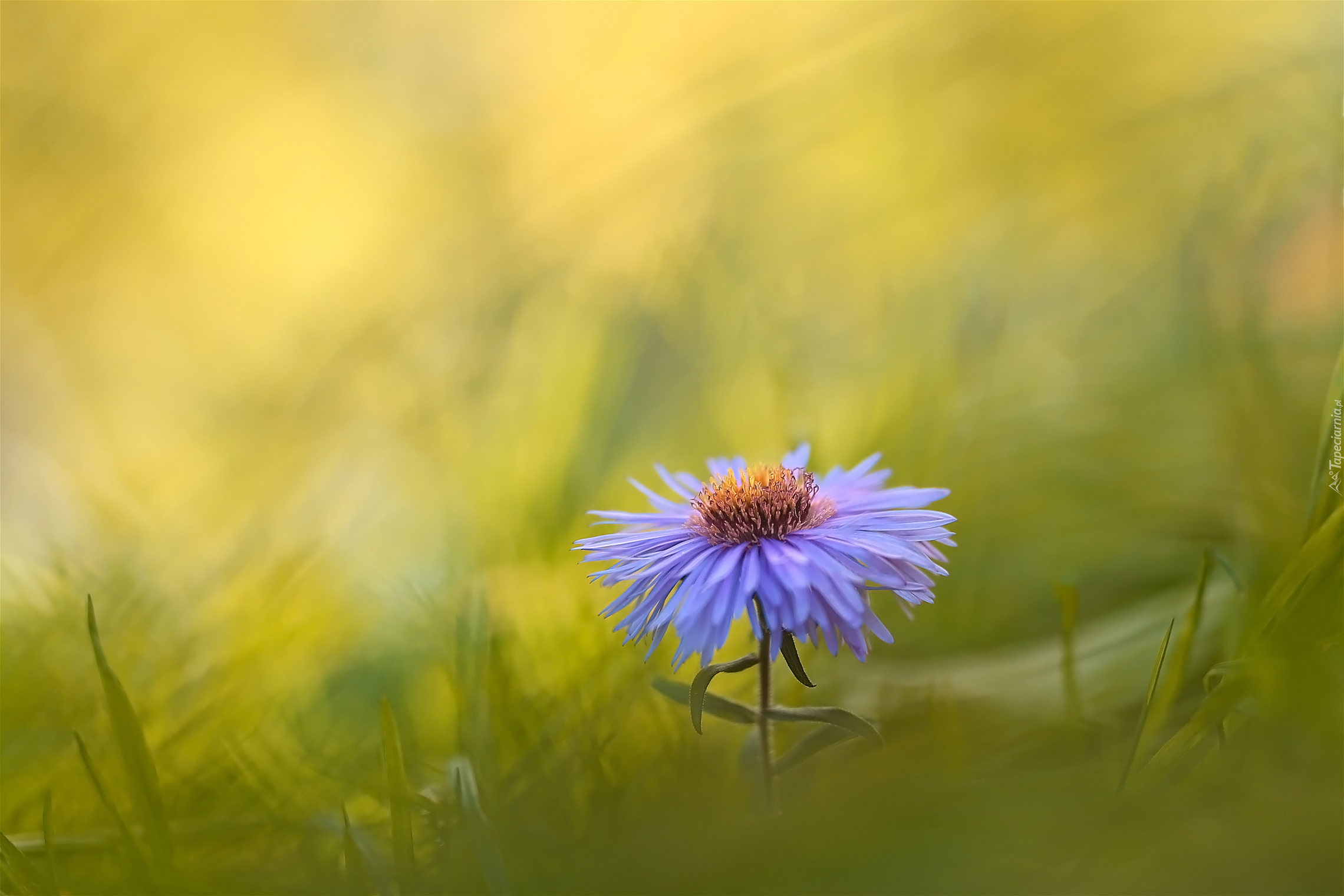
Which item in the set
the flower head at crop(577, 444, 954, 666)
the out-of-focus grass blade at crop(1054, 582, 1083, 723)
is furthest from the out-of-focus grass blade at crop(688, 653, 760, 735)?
the out-of-focus grass blade at crop(1054, 582, 1083, 723)

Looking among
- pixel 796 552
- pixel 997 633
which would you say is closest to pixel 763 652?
pixel 796 552

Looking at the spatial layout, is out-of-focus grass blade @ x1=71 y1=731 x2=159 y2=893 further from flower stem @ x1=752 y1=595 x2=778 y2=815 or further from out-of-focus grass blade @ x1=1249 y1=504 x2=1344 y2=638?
out-of-focus grass blade @ x1=1249 y1=504 x2=1344 y2=638

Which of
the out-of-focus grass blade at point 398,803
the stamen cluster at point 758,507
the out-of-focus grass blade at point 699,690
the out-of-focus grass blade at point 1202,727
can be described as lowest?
the out-of-focus grass blade at point 1202,727

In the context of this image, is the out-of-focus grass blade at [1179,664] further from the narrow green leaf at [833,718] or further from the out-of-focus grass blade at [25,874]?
the out-of-focus grass blade at [25,874]

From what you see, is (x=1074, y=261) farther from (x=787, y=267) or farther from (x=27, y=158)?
(x=27, y=158)

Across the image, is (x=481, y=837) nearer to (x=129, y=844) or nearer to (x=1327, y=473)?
(x=129, y=844)

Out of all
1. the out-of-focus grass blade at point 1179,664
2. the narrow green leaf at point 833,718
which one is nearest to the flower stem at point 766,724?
the narrow green leaf at point 833,718
